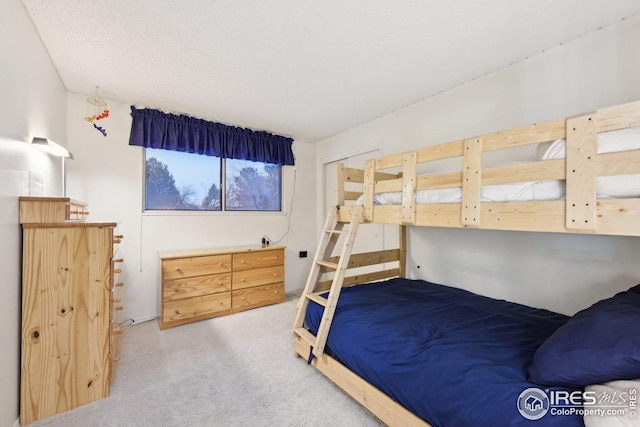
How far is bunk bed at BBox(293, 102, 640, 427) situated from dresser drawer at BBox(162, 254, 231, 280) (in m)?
1.43

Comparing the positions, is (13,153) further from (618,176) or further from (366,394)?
(618,176)

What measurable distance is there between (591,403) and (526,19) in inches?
84.9

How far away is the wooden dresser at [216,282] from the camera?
9.37ft

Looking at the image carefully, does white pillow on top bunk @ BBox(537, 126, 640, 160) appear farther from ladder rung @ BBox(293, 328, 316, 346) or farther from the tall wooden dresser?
the tall wooden dresser

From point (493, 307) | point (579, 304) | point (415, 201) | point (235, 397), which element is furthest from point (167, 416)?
point (579, 304)

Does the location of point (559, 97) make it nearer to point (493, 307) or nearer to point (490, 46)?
point (490, 46)

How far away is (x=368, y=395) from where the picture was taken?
1.55 m

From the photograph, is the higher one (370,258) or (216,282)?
(370,258)

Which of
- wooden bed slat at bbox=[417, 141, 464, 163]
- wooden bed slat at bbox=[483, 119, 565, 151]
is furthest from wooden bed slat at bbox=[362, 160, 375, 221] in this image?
wooden bed slat at bbox=[483, 119, 565, 151]

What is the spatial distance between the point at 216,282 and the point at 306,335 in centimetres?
157

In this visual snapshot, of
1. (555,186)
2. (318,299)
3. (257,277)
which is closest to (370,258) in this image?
(318,299)

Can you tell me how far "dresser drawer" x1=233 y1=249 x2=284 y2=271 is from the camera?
10.8ft

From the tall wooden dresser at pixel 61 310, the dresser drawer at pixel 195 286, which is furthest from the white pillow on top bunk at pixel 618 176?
the dresser drawer at pixel 195 286

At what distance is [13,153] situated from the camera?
4.91 ft
